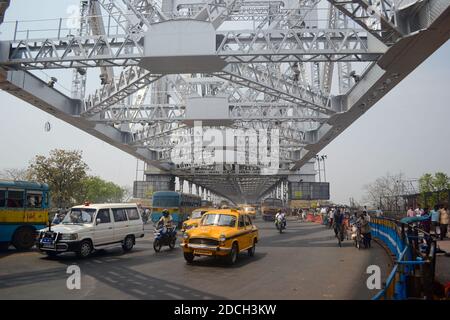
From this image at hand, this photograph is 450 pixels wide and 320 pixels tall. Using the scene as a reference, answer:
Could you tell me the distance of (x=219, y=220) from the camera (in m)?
13.0

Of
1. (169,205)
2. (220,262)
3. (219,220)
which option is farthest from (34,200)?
(169,205)

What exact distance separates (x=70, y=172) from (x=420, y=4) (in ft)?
112

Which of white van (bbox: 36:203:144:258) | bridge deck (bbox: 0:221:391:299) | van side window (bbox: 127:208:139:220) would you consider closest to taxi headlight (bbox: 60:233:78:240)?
white van (bbox: 36:203:144:258)

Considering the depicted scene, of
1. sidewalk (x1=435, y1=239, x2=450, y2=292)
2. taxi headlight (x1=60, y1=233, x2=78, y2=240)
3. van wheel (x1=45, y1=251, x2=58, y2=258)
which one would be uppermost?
taxi headlight (x1=60, y1=233, x2=78, y2=240)

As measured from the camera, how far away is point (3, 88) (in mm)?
18906

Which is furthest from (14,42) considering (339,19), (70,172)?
(70,172)

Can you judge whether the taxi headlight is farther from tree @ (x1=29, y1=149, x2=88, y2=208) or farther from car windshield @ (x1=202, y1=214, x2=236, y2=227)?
tree @ (x1=29, y1=149, x2=88, y2=208)

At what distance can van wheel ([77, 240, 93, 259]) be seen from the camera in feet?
42.1

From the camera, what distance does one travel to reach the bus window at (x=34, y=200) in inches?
623

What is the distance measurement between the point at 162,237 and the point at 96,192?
73.5 meters

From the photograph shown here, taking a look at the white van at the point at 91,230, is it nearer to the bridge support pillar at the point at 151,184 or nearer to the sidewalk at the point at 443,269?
the sidewalk at the point at 443,269

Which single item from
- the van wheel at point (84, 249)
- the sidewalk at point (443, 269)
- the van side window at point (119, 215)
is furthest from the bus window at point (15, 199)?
the sidewalk at point (443, 269)

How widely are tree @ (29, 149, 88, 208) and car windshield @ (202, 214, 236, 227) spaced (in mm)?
27710

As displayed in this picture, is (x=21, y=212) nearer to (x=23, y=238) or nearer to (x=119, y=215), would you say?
(x=23, y=238)
